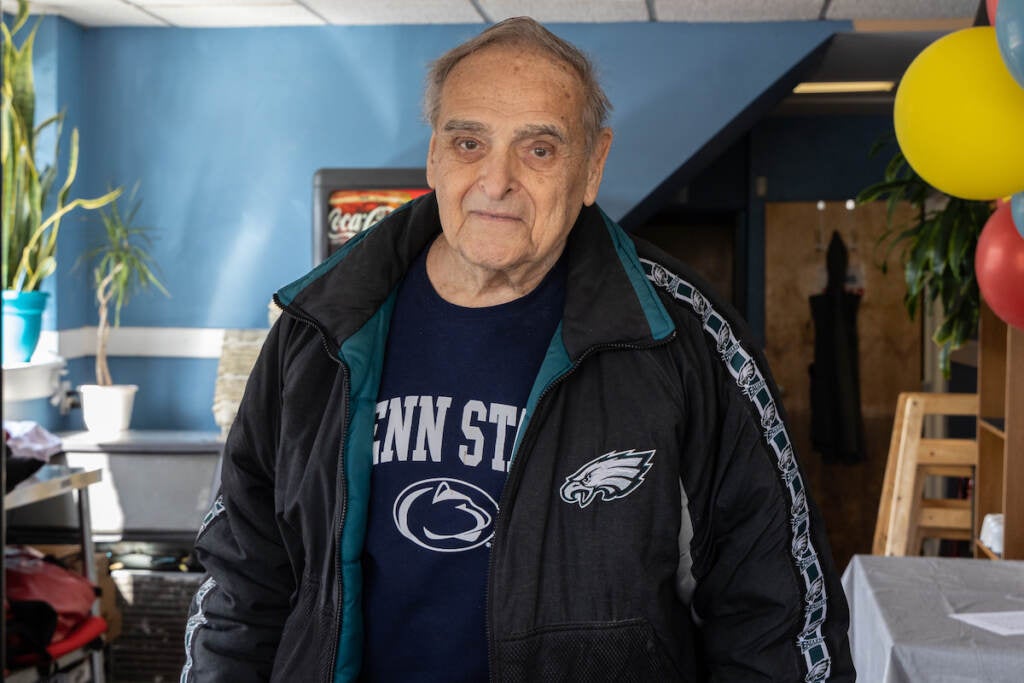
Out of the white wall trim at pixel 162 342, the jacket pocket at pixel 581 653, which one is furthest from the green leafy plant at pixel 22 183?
the jacket pocket at pixel 581 653

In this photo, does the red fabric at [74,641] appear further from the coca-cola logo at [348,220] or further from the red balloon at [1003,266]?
the red balloon at [1003,266]

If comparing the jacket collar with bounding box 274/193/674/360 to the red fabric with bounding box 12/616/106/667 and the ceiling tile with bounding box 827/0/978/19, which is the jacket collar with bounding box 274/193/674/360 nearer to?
the red fabric with bounding box 12/616/106/667

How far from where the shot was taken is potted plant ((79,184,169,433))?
4.36 m

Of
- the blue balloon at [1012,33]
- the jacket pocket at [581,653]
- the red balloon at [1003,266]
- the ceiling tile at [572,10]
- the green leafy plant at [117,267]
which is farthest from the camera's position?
the green leafy plant at [117,267]

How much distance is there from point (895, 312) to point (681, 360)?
6.20 meters

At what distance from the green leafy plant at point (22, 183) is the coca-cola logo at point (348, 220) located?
95 cm

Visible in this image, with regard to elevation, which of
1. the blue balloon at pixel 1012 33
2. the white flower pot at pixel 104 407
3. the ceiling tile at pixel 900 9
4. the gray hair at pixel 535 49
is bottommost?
the white flower pot at pixel 104 407

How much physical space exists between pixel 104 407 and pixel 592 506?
357cm

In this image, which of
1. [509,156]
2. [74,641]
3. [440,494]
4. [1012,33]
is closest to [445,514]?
[440,494]

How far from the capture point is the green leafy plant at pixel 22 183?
3949 millimetres

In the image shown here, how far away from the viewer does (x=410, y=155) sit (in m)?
4.66

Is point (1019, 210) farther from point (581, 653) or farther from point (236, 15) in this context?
point (236, 15)

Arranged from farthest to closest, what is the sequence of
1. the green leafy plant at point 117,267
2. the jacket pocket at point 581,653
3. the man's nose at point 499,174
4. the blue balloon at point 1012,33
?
1. the green leafy plant at point 117,267
2. the blue balloon at point 1012,33
3. the man's nose at point 499,174
4. the jacket pocket at point 581,653

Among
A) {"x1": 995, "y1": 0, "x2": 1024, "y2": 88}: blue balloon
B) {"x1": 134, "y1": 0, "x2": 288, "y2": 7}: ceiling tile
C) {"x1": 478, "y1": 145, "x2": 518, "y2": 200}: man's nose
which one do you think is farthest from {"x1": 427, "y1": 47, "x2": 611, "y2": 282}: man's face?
{"x1": 134, "y1": 0, "x2": 288, "y2": 7}: ceiling tile
